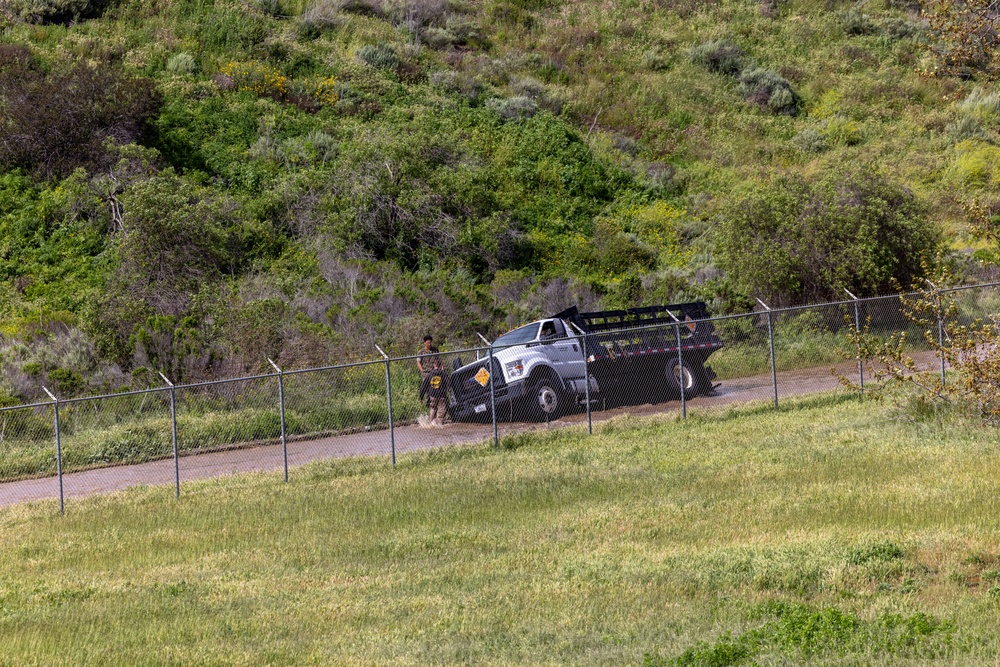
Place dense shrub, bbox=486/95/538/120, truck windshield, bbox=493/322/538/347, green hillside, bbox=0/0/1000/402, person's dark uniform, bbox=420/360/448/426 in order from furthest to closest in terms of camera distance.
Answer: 1. dense shrub, bbox=486/95/538/120
2. green hillside, bbox=0/0/1000/402
3. truck windshield, bbox=493/322/538/347
4. person's dark uniform, bbox=420/360/448/426

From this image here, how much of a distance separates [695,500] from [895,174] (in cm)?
3040

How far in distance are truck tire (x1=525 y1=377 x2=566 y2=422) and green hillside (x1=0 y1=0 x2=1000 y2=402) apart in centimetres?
506

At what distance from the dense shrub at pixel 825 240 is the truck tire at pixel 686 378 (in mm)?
7008

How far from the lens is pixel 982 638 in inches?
290

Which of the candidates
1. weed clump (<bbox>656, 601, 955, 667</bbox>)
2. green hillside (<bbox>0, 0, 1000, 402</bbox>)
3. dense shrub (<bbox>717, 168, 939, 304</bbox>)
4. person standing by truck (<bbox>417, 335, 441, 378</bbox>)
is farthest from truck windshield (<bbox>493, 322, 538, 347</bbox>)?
weed clump (<bbox>656, 601, 955, 667</bbox>)

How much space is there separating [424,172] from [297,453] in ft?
56.2

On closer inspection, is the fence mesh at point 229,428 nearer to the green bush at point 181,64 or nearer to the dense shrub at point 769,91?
the green bush at point 181,64

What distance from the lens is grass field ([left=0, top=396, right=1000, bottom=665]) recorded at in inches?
321

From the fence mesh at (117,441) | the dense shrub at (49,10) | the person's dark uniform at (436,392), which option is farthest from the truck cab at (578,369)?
the dense shrub at (49,10)

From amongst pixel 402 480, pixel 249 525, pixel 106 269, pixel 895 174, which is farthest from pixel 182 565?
pixel 895 174

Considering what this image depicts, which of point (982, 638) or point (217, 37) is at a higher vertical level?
point (217, 37)

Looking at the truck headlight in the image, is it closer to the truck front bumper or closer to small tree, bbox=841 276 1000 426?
the truck front bumper

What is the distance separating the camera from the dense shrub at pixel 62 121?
117 feet

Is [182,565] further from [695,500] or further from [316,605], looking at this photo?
[695,500]
